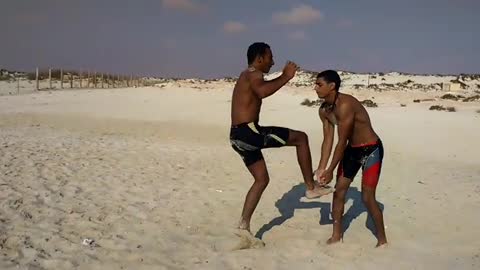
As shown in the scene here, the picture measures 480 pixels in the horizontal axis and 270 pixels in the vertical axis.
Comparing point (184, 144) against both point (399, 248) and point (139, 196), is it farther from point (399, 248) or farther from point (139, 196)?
point (399, 248)

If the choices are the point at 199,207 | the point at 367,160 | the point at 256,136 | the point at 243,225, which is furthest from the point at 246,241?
the point at 199,207

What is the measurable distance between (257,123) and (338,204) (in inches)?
50.2

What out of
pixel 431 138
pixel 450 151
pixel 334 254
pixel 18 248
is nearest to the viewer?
pixel 18 248

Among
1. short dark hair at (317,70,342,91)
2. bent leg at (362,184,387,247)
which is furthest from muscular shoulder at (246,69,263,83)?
bent leg at (362,184,387,247)

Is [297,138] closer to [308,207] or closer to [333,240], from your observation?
[333,240]

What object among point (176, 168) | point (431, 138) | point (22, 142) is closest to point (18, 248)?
point (176, 168)

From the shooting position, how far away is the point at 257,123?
521 centimetres

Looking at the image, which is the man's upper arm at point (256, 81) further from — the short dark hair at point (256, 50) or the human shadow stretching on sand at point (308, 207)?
the human shadow stretching on sand at point (308, 207)

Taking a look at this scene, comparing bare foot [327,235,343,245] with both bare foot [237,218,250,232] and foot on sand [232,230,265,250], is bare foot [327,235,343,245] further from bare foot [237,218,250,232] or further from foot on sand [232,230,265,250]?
bare foot [237,218,250,232]

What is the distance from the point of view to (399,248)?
5293mm

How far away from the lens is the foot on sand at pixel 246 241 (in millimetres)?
5137

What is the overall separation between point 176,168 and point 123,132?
626 centimetres

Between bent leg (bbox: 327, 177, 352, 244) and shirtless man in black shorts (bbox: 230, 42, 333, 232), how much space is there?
171 millimetres

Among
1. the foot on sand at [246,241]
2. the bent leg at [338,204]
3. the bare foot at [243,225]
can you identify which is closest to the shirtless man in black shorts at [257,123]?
the bent leg at [338,204]
